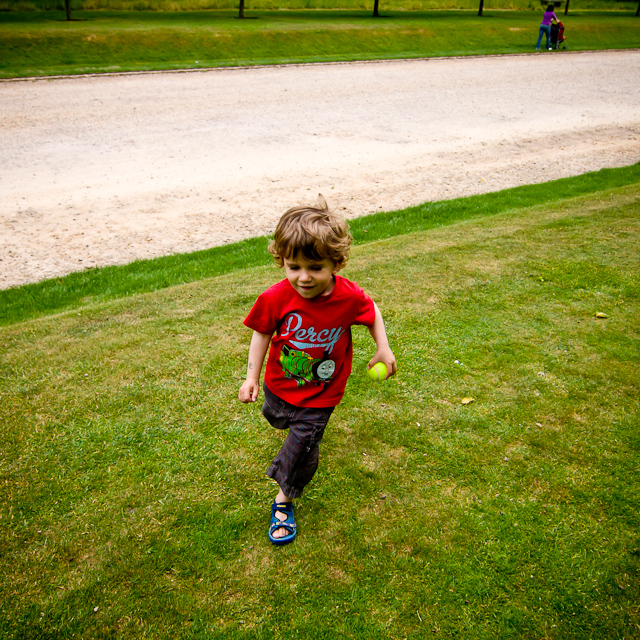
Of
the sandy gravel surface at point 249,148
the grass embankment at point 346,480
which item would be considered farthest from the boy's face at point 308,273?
the sandy gravel surface at point 249,148

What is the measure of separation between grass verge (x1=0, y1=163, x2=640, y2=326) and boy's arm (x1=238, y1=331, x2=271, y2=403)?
3.47 metres

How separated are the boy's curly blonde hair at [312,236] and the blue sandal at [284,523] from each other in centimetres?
143

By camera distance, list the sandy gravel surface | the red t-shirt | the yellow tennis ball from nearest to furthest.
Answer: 1. the red t-shirt
2. the yellow tennis ball
3. the sandy gravel surface

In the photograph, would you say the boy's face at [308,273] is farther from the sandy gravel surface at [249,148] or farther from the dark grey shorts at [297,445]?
the sandy gravel surface at [249,148]

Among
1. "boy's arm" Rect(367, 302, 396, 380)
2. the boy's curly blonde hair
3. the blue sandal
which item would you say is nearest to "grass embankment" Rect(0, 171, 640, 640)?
the blue sandal

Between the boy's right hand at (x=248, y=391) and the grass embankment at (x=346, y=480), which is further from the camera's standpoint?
the boy's right hand at (x=248, y=391)

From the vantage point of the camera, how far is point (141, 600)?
2.74 meters

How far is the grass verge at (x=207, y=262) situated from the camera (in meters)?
6.03

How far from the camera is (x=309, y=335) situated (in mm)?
2957

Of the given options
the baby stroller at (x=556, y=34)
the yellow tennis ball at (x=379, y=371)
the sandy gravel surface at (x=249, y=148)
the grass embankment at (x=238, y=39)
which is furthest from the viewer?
the baby stroller at (x=556, y=34)

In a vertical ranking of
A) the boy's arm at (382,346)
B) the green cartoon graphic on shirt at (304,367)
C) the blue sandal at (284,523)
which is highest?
the boy's arm at (382,346)

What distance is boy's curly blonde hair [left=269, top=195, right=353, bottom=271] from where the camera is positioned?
269 centimetres

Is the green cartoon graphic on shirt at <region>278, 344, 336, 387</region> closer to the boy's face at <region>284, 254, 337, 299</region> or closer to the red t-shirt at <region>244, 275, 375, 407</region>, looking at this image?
the red t-shirt at <region>244, 275, 375, 407</region>

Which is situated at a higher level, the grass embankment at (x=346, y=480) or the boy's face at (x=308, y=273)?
the boy's face at (x=308, y=273)
